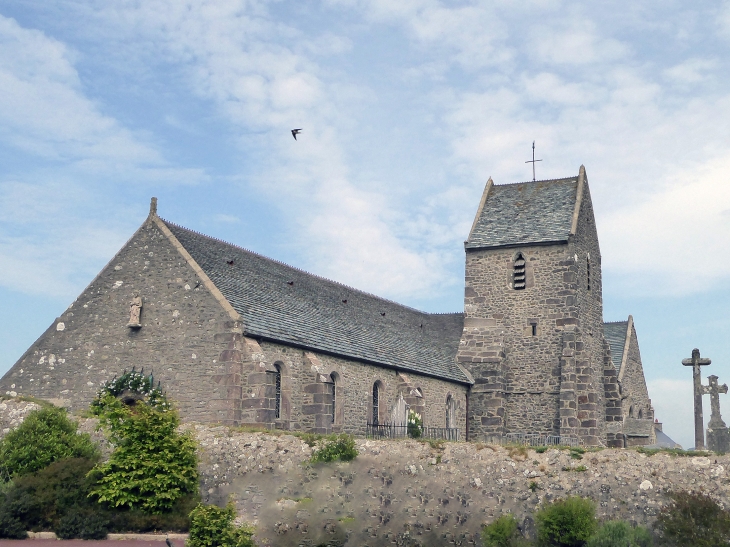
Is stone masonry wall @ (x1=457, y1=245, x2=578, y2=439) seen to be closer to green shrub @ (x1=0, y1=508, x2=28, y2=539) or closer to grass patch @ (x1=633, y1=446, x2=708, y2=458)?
grass patch @ (x1=633, y1=446, x2=708, y2=458)

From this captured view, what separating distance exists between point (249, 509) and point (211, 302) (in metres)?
8.75

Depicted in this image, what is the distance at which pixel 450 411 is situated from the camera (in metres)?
42.6

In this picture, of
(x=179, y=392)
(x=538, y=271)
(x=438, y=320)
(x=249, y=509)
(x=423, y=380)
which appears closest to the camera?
(x=249, y=509)

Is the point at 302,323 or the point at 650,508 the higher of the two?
the point at 302,323

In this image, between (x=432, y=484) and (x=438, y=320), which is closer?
(x=432, y=484)

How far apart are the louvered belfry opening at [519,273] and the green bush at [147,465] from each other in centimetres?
2240

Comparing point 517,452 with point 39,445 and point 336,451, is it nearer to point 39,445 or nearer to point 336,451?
point 336,451

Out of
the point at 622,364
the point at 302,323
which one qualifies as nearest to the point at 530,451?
the point at 302,323

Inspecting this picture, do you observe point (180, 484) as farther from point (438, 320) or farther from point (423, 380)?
point (438, 320)

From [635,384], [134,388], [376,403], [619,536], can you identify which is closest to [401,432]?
[376,403]

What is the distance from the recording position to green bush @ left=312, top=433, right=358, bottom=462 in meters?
26.8

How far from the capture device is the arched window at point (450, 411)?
4234 cm

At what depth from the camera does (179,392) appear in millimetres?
31922

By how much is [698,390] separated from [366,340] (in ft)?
45.0
